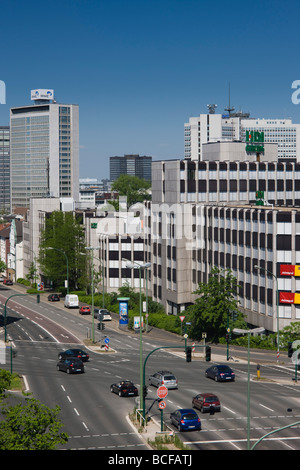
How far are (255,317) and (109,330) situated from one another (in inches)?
892

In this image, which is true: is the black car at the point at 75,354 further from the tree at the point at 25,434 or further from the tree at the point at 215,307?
the tree at the point at 25,434

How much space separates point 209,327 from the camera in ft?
303

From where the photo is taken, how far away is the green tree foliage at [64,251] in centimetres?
13700

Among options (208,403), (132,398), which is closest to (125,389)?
(132,398)

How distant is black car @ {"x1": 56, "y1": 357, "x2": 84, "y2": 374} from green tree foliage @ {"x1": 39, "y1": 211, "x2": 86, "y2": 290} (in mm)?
60041

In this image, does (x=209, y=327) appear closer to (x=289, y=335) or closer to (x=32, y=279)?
(x=289, y=335)

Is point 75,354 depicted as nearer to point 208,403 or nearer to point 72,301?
point 208,403

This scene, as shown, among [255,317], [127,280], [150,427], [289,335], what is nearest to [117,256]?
[127,280]

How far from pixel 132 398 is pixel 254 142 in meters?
81.7

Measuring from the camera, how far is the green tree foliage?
5394 inches

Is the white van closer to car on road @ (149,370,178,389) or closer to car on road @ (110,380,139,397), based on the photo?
car on road @ (149,370,178,389)

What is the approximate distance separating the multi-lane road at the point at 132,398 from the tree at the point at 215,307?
4215mm

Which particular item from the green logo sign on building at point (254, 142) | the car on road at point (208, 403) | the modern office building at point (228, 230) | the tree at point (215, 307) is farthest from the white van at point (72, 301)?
the car on road at point (208, 403)

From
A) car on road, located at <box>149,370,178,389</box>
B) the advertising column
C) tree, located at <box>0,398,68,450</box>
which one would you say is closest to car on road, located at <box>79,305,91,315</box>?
the advertising column
